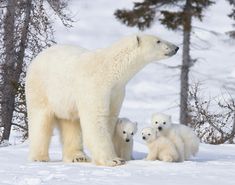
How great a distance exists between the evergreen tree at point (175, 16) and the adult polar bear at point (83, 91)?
1332cm

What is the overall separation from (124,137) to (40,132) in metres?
1.07

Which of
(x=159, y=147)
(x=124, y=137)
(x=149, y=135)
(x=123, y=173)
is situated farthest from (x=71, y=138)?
(x=123, y=173)

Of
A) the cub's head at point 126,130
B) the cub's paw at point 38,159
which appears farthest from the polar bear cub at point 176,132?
the cub's paw at point 38,159

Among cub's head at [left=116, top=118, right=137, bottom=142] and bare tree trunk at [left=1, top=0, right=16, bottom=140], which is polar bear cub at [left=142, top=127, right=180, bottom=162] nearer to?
cub's head at [left=116, top=118, right=137, bottom=142]

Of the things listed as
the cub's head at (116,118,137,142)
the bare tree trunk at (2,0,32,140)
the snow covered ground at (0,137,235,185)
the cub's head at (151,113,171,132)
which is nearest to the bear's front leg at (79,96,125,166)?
the snow covered ground at (0,137,235,185)

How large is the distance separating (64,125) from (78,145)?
297 mm

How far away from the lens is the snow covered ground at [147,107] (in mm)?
5895

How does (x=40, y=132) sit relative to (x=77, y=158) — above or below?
above

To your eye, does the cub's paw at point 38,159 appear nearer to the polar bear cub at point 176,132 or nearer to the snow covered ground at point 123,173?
the snow covered ground at point 123,173

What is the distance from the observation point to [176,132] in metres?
7.39

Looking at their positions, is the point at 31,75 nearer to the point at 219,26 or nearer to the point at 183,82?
the point at 183,82

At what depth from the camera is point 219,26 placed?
Result: 38.0 meters

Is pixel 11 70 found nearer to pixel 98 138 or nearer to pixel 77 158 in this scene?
pixel 77 158

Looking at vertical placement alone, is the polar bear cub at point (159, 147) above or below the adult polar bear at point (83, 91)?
below
